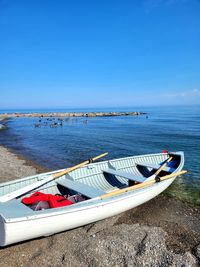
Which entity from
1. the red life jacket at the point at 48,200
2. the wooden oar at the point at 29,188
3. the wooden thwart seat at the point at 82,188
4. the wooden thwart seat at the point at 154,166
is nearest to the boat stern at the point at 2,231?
the wooden oar at the point at 29,188

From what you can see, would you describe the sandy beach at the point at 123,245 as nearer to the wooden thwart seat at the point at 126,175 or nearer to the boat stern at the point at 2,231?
the boat stern at the point at 2,231

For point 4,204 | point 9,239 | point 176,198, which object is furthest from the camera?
point 176,198

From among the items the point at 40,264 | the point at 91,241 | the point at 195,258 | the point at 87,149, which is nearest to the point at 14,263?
the point at 40,264

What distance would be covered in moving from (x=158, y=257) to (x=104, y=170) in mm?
5009

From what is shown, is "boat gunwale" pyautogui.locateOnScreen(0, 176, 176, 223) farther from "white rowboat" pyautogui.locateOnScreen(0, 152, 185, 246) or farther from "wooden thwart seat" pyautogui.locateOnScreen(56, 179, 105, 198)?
"wooden thwart seat" pyautogui.locateOnScreen(56, 179, 105, 198)

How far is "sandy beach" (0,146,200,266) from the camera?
224 inches

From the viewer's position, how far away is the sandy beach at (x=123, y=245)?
5.70m

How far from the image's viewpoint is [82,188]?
7.92 metres

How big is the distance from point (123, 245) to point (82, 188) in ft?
7.92

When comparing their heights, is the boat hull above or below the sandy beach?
above

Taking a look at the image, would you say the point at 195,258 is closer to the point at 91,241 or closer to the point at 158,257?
the point at 158,257

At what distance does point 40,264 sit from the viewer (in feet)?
18.4

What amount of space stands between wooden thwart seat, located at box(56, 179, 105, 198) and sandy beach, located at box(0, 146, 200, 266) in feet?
3.51

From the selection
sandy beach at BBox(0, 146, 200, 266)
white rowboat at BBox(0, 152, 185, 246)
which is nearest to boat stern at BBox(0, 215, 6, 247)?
white rowboat at BBox(0, 152, 185, 246)
